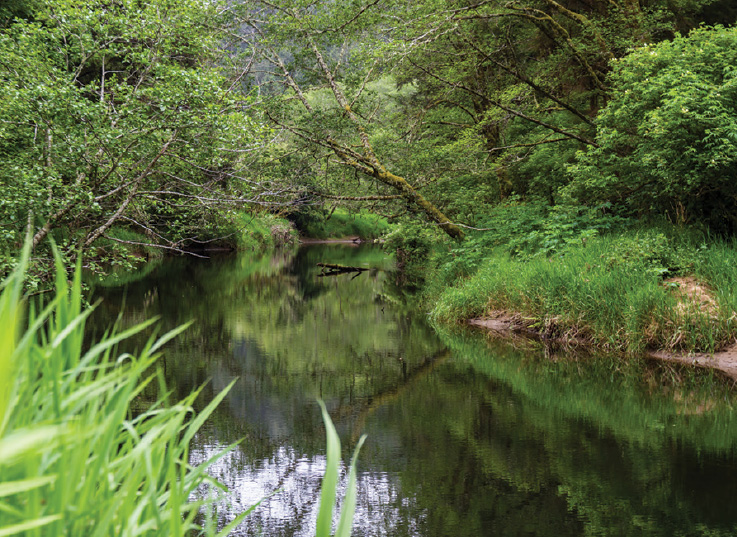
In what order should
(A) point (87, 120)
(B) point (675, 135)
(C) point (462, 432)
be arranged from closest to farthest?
(C) point (462, 432) → (A) point (87, 120) → (B) point (675, 135)

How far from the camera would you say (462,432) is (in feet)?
24.1

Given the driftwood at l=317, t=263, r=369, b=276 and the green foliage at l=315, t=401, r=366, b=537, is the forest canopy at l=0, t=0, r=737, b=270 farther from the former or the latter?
the driftwood at l=317, t=263, r=369, b=276

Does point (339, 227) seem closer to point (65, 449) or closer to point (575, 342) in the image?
point (575, 342)

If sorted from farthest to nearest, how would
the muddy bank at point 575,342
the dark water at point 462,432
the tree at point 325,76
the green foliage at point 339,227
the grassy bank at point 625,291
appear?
the green foliage at point 339,227 < the tree at point 325,76 < the grassy bank at point 625,291 < the muddy bank at point 575,342 < the dark water at point 462,432

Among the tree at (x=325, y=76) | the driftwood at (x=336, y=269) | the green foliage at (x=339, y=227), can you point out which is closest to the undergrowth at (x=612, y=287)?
the tree at (x=325, y=76)

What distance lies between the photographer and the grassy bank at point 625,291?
390 inches

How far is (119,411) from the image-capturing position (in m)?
1.23

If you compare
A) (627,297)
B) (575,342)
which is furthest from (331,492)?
(575,342)

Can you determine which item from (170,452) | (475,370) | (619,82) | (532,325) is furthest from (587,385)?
(170,452)

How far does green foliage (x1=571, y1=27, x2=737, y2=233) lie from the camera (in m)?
10.3

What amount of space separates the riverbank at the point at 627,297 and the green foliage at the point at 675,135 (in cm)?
80

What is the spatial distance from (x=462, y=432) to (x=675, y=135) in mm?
6595

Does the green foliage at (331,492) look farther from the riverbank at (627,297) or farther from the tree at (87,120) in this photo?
the riverbank at (627,297)

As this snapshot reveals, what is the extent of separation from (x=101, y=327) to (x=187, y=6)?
6.41m
